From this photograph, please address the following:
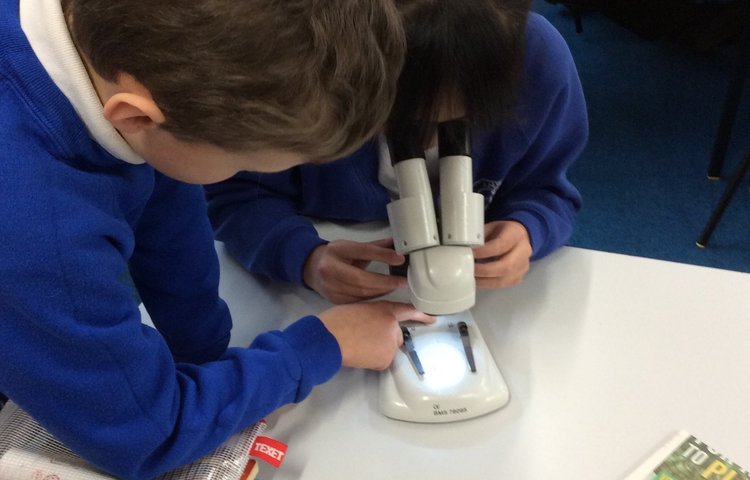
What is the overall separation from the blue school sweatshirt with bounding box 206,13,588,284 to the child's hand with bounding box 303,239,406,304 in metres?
0.03

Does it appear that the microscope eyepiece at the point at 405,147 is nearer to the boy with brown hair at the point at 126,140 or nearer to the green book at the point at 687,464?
the boy with brown hair at the point at 126,140

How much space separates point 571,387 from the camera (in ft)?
2.28

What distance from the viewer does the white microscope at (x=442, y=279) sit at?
0.63 m

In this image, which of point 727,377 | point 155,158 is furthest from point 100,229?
point 727,377

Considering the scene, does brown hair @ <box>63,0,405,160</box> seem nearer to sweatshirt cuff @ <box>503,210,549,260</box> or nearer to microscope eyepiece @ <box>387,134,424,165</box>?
microscope eyepiece @ <box>387,134,424,165</box>

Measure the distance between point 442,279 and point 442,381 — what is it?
137mm

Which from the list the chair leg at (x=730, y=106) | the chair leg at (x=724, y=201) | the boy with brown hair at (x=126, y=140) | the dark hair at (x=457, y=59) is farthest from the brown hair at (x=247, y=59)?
the chair leg at (x=730, y=106)

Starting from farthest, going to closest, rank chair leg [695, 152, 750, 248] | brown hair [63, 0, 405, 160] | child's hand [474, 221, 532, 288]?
chair leg [695, 152, 750, 248] → child's hand [474, 221, 532, 288] → brown hair [63, 0, 405, 160]

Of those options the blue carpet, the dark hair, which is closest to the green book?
the dark hair

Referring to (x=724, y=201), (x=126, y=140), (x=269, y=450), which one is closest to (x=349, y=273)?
(x=269, y=450)

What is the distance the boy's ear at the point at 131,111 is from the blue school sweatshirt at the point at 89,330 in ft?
0.11

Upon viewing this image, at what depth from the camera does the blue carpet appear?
1896 mm

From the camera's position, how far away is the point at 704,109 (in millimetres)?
2275

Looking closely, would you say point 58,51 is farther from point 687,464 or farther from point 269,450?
point 687,464
